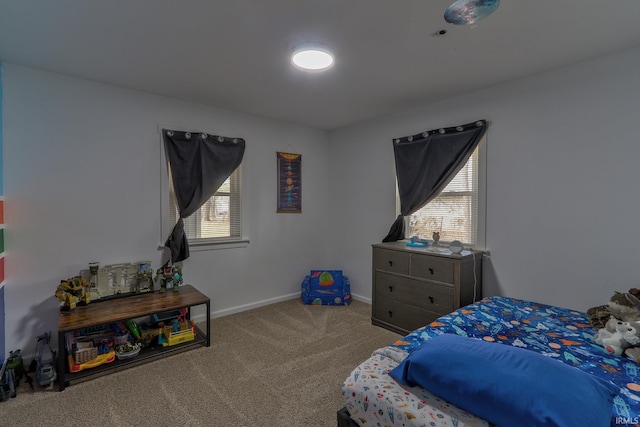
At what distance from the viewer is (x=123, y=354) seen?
250 centimetres

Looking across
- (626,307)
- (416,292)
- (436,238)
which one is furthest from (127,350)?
(626,307)

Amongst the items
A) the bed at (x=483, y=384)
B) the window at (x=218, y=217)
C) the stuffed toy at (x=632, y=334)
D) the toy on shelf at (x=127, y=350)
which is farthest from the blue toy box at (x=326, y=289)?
the stuffed toy at (x=632, y=334)

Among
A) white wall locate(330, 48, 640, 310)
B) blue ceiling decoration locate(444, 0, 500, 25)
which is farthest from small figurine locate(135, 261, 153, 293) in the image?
white wall locate(330, 48, 640, 310)

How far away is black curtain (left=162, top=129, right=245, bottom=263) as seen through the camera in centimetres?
316

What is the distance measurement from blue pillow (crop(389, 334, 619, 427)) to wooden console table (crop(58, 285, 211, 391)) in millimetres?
2133

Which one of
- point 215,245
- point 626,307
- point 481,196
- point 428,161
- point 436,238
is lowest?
point 626,307

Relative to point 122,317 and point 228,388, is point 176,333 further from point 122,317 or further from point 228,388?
point 228,388

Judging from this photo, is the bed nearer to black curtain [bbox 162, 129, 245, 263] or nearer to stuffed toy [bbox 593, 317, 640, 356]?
stuffed toy [bbox 593, 317, 640, 356]

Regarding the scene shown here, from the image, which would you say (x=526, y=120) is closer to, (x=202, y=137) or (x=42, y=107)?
(x=202, y=137)

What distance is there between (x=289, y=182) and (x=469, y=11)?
9.48ft

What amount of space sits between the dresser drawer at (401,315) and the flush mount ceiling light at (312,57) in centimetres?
236

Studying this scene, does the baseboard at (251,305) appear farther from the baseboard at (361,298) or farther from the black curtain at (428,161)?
the black curtain at (428,161)

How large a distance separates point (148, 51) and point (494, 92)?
3024 mm

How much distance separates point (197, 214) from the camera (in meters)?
3.48
